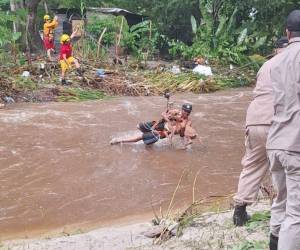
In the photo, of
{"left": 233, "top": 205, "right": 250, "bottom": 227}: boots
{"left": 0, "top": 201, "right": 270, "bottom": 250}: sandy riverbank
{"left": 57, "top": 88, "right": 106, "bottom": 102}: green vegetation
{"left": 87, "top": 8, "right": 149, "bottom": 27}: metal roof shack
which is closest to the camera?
{"left": 0, "top": 201, "right": 270, "bottom": 250}: sandy riverbank

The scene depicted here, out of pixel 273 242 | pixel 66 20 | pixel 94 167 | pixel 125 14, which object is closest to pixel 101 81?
pixel 94 167

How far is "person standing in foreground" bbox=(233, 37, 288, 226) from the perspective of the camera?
4.19 m

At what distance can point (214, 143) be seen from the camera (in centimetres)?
924

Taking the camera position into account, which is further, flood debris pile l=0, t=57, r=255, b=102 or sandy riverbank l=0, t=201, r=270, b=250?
flood debris pile l=0, t=57, r=255, b=102

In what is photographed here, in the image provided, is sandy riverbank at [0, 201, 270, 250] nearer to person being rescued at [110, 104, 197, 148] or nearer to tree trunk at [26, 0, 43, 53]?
person being rescued at [110, 104, 197, 148]

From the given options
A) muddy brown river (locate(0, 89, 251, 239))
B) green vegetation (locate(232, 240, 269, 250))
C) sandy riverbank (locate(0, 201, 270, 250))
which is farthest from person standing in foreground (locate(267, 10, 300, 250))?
muddy brown river (locate(0, 89, 251, 239))

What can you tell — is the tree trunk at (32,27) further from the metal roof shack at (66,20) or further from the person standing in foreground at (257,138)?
the person standing in foreground at (257,138)

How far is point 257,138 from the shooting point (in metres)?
4.21

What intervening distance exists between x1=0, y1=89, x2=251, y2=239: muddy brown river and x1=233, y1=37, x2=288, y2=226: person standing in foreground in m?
1.76

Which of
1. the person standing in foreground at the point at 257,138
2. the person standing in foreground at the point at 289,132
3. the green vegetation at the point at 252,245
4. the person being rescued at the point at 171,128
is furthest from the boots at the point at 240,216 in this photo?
the person being rescued at the point at 171,128

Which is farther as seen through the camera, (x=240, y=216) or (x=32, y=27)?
(x=32, y=27)

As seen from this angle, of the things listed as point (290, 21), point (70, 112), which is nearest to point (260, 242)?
point (290, 21)

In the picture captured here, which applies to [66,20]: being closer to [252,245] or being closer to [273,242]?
[252,245]

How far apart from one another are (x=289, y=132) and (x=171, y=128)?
554cm
